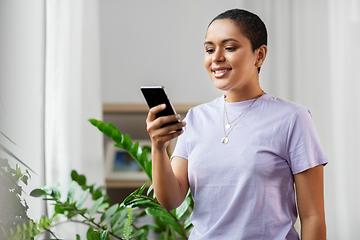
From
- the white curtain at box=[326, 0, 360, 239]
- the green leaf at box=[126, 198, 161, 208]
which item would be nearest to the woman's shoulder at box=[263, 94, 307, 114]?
the green leaf at box=[126, 198, 161, 208]

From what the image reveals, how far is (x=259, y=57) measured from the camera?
2.71 ft

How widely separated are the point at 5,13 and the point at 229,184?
777 mm

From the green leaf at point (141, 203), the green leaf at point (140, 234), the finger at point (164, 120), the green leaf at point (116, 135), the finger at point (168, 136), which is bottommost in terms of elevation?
the green leaf at point (140, 234)

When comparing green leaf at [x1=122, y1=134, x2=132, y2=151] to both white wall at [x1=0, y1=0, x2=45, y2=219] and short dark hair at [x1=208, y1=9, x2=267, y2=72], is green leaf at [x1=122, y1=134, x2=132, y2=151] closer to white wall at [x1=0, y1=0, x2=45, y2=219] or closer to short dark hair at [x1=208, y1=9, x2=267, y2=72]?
white wall at [x1=0, y1=0, x2=45, y2=219]

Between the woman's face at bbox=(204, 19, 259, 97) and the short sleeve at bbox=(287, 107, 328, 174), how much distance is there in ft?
0.49

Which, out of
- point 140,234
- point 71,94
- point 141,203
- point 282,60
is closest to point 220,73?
point 141,203

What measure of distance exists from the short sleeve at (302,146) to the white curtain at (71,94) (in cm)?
102

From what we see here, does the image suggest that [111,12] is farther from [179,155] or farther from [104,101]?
[179,155]

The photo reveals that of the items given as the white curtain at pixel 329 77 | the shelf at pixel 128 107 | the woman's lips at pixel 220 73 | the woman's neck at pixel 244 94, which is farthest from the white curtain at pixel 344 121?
the woman's lips at pixel 220 73

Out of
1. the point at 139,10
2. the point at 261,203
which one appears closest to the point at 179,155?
the point at 261,203

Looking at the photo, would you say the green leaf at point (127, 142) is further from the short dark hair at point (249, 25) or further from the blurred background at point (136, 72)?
the short dark hair at point (249, 25)

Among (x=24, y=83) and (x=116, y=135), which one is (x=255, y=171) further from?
(x=24, y=83)

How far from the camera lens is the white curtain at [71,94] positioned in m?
1.45

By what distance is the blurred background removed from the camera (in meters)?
1.20
